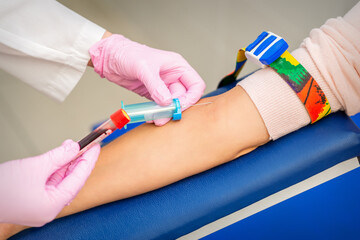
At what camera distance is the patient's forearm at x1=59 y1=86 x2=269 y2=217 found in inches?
31.4

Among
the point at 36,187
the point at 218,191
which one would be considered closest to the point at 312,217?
the point at 218,191

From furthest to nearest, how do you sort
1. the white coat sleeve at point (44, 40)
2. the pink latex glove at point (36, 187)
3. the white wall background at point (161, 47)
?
the white wall background at point (161, 47), the white coat sleeve at point (44, 40), the pink latex glove at point (36, 187)

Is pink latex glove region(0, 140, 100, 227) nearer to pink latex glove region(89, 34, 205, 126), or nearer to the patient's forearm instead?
the patient's forearm

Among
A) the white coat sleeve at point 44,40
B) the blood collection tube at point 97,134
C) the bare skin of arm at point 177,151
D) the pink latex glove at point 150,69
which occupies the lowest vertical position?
the bare skin of arm at point 177,151

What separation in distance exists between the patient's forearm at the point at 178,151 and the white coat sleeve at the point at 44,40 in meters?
0.41

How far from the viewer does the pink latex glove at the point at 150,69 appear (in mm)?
862

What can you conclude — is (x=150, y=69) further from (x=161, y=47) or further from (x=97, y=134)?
(x=161, y=47)

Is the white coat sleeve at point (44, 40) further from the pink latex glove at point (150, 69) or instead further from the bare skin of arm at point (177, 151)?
the bare skin of arm at point (177, 151)

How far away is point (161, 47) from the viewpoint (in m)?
1.77

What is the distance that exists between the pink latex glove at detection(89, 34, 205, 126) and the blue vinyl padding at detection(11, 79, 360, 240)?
0.75 feet

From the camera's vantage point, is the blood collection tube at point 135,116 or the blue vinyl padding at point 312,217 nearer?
Result: the blood collection tube at point 135,116

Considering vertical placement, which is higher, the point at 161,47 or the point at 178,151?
the point at 161,47

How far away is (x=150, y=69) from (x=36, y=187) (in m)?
0.44

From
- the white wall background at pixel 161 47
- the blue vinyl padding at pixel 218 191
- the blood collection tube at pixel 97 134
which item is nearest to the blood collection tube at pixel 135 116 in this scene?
the blood collection tube at pixel 97 134
